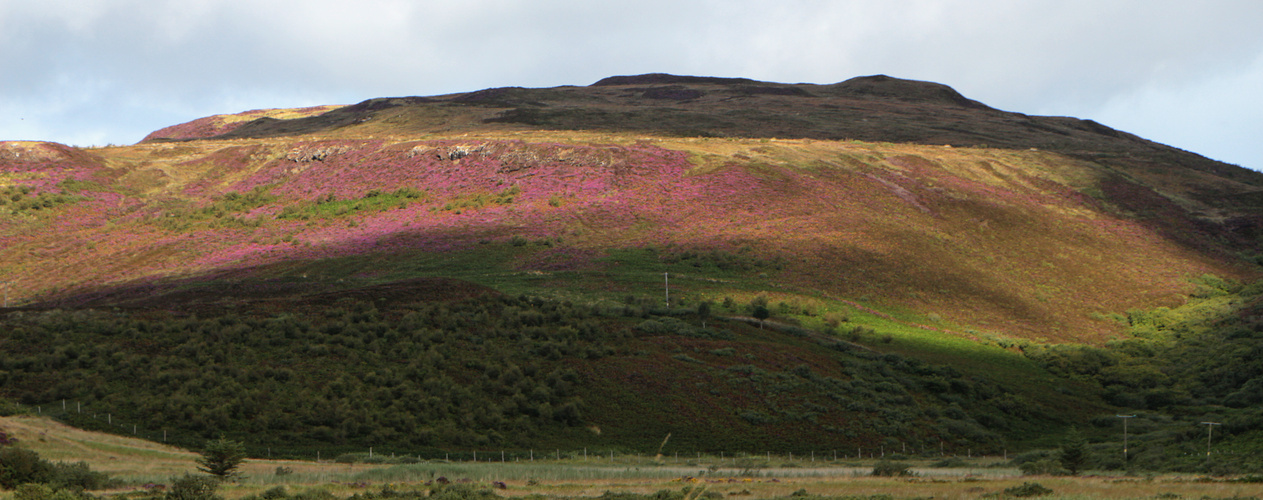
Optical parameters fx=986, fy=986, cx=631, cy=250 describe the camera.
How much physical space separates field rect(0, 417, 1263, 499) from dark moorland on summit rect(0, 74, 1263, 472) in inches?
129

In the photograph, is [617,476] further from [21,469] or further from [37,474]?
[21,469]

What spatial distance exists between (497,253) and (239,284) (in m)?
18.7

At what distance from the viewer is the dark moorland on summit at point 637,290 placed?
44.8 metres

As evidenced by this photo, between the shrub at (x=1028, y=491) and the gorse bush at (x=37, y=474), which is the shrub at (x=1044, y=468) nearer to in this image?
the shrub at (x=1028, y=491)

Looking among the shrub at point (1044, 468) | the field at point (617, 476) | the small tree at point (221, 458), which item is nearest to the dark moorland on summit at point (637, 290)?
the field at point (617, 476)

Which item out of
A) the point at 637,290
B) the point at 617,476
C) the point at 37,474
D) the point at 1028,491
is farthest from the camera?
the point at 637,290

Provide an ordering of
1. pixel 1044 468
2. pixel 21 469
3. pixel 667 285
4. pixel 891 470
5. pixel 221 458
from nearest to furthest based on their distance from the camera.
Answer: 1. pixel 21 469
2. pixel 221 458
3. pixel 891 470
4. pixel 1044 468
5. pixel 667 285

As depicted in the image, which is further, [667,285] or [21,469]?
[667,285]

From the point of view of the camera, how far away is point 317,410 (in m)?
42.3

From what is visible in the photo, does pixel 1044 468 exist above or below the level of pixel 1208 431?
below

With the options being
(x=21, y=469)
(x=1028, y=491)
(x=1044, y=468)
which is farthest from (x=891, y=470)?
(x=21, y=469)

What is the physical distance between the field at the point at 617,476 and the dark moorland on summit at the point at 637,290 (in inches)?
129

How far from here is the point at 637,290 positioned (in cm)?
Result: 6762

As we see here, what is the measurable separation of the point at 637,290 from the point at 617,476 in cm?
3533
